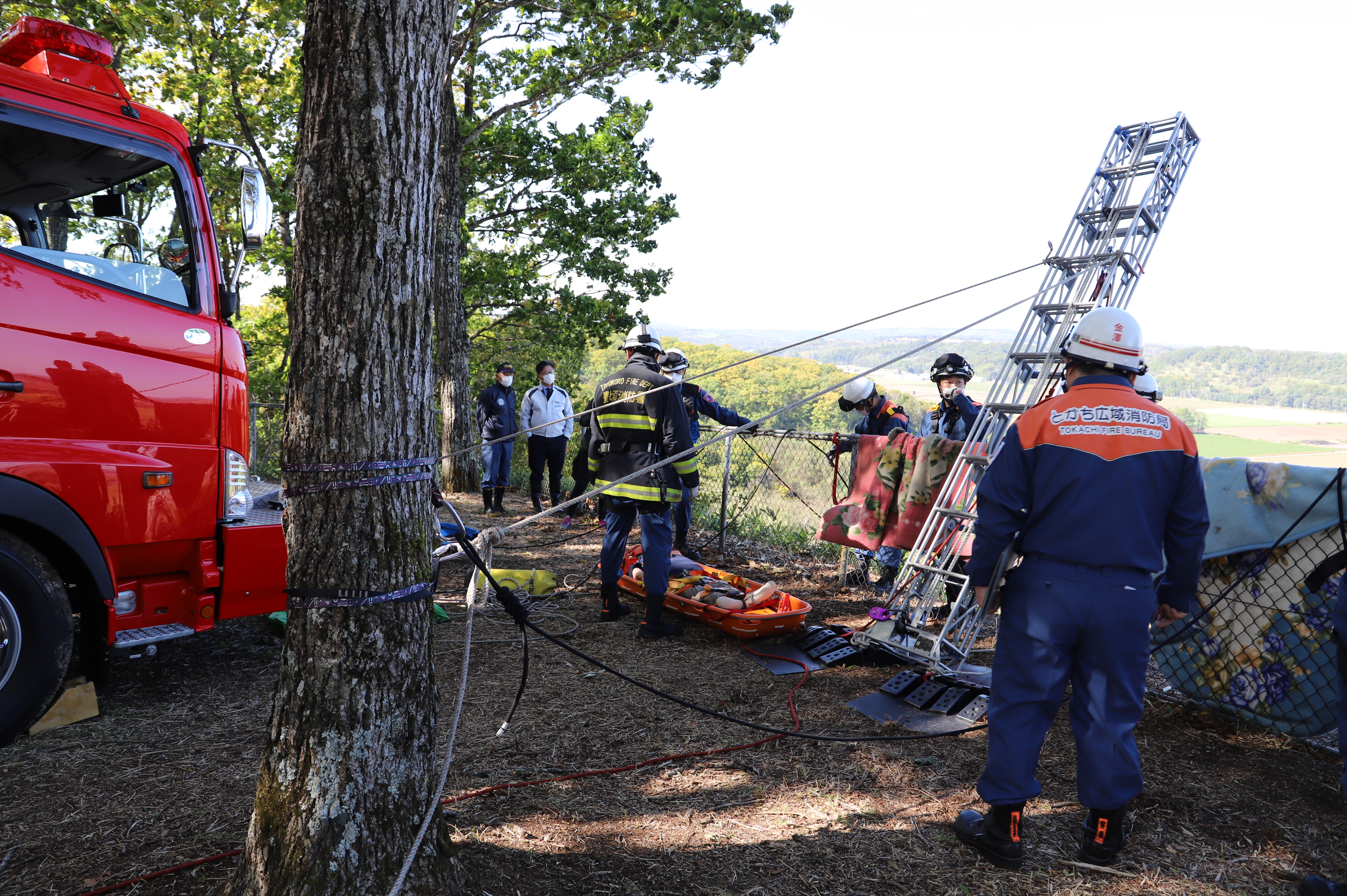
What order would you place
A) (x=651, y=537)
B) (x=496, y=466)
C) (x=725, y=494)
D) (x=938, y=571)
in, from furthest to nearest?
1. (x=496, y=466)
2. (x=725, y=494)
3. (x=651, y=537)
4. (x=938, y=571)

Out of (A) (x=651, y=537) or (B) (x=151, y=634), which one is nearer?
(B) (x=151, y=634)

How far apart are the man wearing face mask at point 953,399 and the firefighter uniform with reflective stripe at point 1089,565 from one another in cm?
349

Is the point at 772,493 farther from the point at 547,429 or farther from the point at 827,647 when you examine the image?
the point at 827,647

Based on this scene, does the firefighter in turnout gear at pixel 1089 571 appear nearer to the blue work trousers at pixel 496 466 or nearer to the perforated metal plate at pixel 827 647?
the perforated metal plate at pixel 827 647

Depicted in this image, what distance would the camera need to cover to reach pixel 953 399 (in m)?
6.38

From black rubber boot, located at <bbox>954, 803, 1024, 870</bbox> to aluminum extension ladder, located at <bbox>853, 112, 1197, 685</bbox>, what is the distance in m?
1.50

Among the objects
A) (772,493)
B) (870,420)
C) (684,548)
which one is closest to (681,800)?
(870,420)

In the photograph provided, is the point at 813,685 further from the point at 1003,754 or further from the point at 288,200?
the point at 288,200

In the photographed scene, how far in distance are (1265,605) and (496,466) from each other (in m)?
8.14

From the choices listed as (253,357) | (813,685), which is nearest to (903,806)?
(813,685)

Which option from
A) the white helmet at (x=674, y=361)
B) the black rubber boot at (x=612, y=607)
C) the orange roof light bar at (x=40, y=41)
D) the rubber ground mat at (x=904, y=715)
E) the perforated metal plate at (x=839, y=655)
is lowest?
the rubber ground mat at (x=904, y=715)

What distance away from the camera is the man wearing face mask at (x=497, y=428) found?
9.88 metres

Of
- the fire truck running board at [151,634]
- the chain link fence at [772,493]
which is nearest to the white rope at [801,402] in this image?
the fire truck running board at [151,634]

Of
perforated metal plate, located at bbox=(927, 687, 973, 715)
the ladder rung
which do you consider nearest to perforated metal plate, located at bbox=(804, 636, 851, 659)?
the ladder rung
